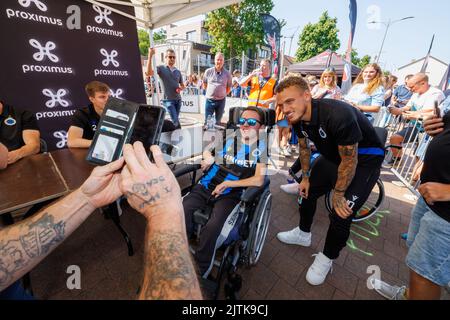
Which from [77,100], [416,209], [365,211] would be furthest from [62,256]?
[365,211]

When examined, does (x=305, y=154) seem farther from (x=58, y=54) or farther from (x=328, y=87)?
(x=58, y=54)

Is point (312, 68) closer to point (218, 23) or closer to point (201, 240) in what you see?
point (218, 23)

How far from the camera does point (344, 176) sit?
1.69m

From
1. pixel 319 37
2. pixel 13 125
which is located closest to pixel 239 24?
pixel 319 37

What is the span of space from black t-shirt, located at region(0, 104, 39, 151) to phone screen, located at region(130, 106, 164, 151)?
77.8 inches

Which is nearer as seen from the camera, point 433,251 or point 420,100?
point 433,251

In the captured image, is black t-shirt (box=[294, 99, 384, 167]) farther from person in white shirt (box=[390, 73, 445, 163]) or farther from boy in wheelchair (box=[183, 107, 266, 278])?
person in white shirt (box=[390, 73, 445, 163])

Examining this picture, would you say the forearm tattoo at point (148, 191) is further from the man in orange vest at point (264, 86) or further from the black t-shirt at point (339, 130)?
the man in orange vest at point (264, 86)

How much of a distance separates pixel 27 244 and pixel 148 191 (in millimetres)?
568

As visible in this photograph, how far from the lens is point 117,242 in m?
2.32

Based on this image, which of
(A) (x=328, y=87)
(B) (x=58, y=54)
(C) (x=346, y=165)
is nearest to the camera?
(C) (x=346, y=165)

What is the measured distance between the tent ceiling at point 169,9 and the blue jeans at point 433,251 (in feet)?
13.5
